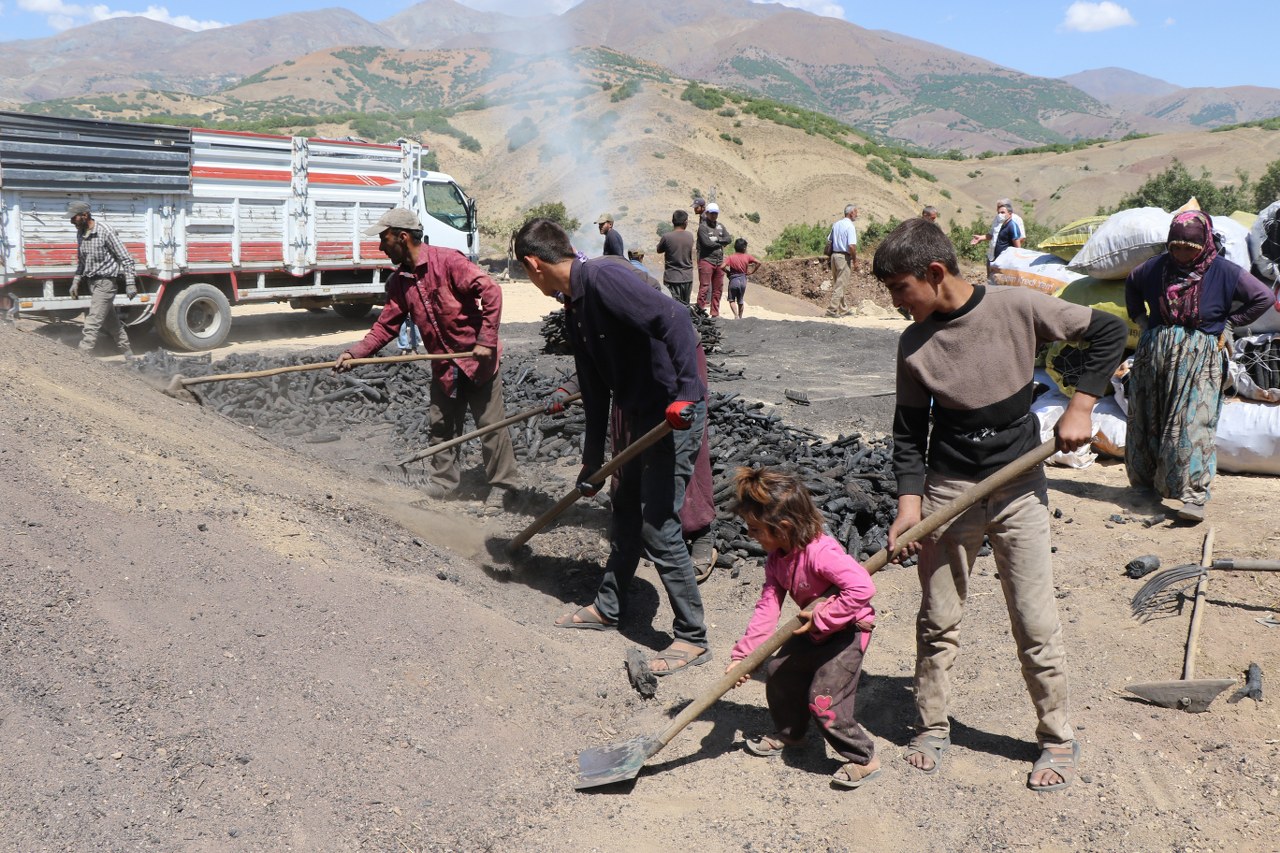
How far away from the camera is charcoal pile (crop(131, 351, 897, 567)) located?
584cm

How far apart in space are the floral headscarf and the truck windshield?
1215cm

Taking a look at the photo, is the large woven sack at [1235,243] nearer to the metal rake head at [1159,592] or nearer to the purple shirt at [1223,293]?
the purple shirt at [1223,293]

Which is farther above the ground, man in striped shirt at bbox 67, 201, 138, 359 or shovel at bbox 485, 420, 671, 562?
man in striped shirt at bbox 67, 201, 138, 359

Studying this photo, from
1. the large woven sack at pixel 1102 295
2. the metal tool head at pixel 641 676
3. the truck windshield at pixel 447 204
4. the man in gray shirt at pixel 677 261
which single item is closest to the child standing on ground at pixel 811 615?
the metal tool head at pixel 641 676

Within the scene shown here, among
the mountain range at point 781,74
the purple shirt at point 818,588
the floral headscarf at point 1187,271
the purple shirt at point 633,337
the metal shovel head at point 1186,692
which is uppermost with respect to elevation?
the mountain range at point 781,74

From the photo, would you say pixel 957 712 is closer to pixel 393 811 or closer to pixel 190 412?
pixel 393 811

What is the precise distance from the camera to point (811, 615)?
3.12 m

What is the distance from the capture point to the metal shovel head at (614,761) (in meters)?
3.22

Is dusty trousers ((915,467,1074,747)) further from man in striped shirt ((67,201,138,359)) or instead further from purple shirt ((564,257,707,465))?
man in striped shirt ((67,201,138,359))

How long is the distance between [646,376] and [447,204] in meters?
12.8

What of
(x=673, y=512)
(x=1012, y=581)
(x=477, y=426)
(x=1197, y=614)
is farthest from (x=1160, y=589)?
(x=477, y=426)

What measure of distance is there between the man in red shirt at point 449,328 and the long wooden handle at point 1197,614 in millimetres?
3897

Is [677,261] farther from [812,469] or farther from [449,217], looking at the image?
[812,469]

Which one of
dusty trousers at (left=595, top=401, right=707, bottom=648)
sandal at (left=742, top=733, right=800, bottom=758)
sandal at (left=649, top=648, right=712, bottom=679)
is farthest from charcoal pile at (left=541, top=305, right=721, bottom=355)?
sandal at (left=742, top=733, right=800, bottom=758)
